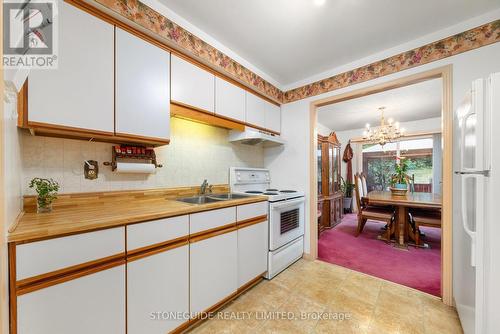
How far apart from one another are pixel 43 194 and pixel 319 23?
2.41m

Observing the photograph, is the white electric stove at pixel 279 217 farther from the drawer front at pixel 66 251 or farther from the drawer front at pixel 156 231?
the drawer front at pixel 66 251

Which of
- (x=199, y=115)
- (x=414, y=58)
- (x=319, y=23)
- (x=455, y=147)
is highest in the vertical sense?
(x=319, y=23)

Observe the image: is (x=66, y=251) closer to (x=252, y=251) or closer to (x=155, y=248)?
(x=155, y=248)

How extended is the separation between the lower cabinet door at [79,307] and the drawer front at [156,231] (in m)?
0.15

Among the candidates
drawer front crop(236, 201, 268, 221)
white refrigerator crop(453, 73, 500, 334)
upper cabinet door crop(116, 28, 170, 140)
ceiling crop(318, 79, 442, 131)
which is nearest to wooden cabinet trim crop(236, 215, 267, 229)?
drawer front crop(236, 201, 268, 221)

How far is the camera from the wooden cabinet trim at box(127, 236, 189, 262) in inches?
43.6

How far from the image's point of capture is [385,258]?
2.60m

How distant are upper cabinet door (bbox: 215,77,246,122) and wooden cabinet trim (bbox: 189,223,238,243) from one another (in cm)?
113

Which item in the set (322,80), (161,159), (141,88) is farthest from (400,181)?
(141,88)

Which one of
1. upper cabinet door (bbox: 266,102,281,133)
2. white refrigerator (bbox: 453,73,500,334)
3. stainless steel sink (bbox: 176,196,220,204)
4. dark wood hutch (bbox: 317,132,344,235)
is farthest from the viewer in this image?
dark wood hutch (bbox: 317,132,344,235)

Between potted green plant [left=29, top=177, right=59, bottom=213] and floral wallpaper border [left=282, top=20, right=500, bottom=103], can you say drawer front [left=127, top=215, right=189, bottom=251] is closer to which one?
potted green plant [left=29, top=177, right=59, bottom=213]

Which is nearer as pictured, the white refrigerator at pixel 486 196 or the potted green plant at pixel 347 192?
the white refrigerator at pixel 486 196

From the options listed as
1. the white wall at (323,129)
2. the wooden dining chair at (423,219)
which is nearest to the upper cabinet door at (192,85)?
the wooden dining chair at (423,219)

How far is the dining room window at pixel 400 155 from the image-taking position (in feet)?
16.2
